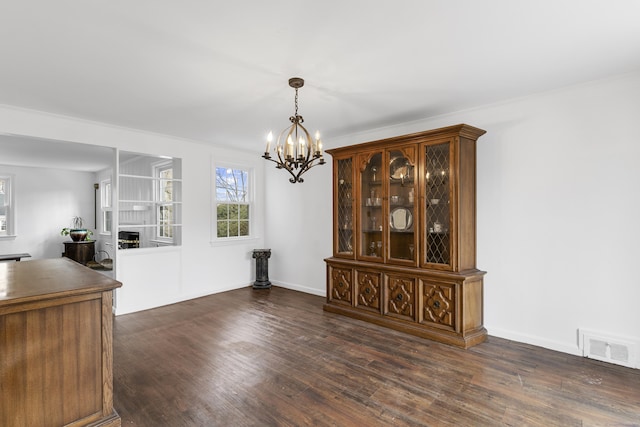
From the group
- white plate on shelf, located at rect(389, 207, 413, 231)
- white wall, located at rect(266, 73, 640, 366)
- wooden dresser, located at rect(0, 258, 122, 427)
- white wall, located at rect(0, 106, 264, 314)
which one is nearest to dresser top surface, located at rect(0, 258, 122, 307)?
wooden dresser, located at rect(0, 258, 122, 427)

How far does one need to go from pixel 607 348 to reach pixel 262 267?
181 inches

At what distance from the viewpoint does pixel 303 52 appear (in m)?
2.39

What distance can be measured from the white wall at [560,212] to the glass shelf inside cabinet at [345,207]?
1251 mm

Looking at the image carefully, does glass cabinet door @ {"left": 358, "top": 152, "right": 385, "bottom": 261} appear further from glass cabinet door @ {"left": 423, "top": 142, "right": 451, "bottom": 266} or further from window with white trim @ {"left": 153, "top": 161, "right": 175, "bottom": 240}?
window with white trim @ {"left": 153, "top": 161, "right": 175, "bottom": 240}

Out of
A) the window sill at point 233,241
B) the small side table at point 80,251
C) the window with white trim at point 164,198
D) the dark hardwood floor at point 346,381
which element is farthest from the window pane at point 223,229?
the small side table at point 80,251

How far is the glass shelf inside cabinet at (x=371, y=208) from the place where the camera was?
13.1ft

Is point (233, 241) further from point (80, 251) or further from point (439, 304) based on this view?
point (80, 251)

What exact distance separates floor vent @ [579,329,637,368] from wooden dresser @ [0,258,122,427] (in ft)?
12.4

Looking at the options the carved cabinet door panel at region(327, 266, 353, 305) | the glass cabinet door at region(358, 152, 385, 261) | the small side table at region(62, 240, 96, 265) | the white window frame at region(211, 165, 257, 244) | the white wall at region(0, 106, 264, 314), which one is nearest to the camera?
the white wall at region(0, 106, 264, 314)

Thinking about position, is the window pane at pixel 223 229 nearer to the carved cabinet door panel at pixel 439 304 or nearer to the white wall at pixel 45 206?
the carved cabinet door panel at pixel 439 304

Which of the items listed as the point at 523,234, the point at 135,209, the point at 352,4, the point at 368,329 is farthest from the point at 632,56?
the point at 135,209

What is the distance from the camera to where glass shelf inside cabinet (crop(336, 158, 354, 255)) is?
4.25 metres

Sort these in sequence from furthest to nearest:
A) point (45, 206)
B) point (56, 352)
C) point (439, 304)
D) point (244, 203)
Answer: point (45, 206) < point (244, 203) < point (439, 304) < point (56, 352)

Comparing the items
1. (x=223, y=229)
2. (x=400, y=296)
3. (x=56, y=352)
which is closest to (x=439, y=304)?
(x=400, y=296)
